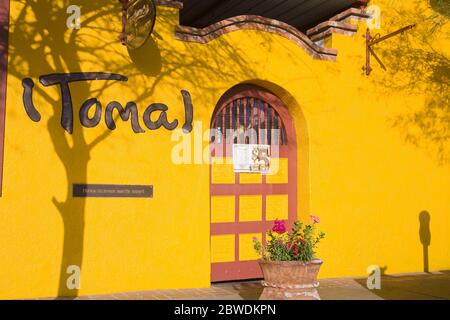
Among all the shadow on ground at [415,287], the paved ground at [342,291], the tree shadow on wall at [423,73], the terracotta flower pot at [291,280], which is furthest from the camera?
the tree shadow on wall at [423,73]

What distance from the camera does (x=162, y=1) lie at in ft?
30.0

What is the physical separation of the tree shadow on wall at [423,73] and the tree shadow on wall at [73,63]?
4920 mm

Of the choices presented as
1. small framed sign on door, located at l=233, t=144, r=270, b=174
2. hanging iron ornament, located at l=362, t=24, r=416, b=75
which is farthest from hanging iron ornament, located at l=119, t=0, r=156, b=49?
hanging iron ornament, located at l=362, t=24, r=416, b=75

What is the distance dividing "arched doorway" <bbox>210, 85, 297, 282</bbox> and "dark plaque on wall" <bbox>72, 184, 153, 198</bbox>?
141 centimetres

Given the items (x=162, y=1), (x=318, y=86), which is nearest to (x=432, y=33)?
(x=318, y=86)

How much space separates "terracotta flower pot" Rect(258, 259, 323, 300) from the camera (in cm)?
638

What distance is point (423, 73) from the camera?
1152 cm

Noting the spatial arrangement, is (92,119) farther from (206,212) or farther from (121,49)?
(206,212)

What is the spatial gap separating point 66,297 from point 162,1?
5.02m

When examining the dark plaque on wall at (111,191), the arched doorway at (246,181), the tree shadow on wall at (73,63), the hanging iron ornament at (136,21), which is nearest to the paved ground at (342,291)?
the arched doorway at (246,181)

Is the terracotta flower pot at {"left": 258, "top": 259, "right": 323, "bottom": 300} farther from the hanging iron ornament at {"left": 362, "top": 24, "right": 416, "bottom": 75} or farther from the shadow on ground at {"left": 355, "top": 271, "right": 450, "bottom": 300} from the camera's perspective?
the hanging iron ornament at {"left": 362, "top": 24, "right": 416, "bottom": 75}

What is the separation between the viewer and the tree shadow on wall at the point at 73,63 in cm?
820

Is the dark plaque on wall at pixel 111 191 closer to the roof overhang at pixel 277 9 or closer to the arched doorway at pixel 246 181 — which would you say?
the arched doorway at pixel 246 181

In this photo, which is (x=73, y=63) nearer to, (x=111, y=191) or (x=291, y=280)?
(x=111, y=191)
